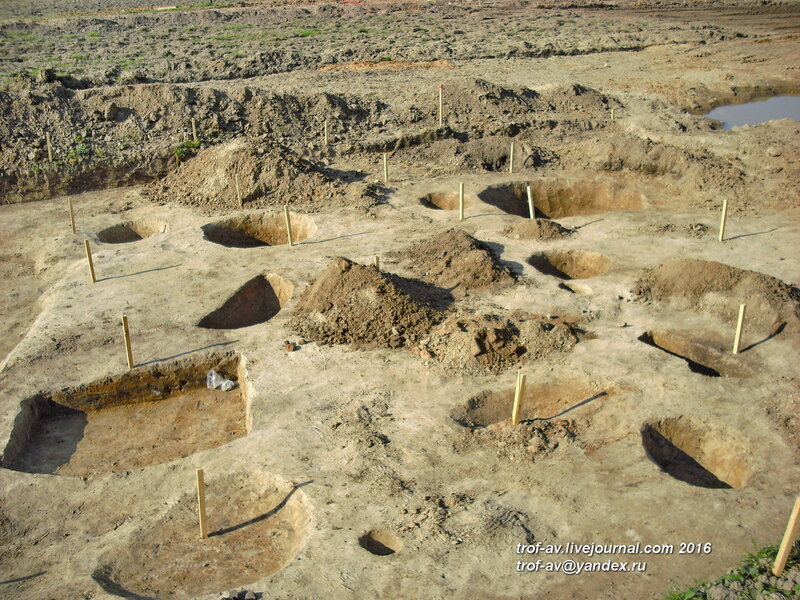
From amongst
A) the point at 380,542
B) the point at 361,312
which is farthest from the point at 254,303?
the point at 380,542

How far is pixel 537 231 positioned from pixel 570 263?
1028 millimetres

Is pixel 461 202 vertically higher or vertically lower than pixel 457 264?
higher

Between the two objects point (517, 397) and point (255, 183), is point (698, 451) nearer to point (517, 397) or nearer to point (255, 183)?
point (517, 397)

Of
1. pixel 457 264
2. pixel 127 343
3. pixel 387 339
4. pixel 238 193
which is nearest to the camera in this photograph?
pixel 127 343

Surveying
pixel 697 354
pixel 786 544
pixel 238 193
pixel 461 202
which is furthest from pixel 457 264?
pixel 786 544

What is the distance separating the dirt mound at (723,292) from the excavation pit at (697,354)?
970mm

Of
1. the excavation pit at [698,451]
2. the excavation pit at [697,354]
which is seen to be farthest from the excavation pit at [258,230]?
the excavation pit at [698,451]

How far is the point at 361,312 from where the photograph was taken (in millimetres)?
12570

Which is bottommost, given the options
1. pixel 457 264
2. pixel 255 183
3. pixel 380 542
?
pixel 380 542

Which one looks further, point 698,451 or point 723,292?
point 723,292

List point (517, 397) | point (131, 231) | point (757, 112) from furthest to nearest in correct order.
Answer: point (757, 112) → point (131, 231) → point (517, 397)

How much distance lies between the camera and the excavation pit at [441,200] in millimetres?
18641

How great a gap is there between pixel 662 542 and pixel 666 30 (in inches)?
1448

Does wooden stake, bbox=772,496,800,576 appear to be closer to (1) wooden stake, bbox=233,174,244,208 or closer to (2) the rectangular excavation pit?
(2) the rectangular excavation pit
